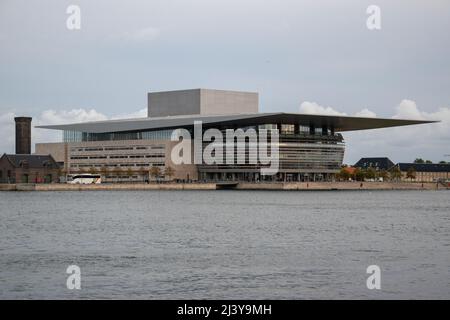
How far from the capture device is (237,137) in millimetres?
89938

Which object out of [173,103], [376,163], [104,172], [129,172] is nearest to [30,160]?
[104,172]

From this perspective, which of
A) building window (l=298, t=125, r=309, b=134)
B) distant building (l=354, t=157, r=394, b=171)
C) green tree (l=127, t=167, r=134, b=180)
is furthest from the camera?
distant building (l=354, t=157, r=394, b=171)

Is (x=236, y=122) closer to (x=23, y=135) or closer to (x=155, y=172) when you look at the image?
(x=155, y=172)

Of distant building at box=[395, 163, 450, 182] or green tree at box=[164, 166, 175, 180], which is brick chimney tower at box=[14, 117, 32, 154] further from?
distant building at box=[395, 163, 450, 182]

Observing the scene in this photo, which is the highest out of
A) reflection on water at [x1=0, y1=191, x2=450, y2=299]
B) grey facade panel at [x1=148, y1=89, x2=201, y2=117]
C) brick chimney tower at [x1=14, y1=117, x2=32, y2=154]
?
grey facade panel at [x1=148, y1=89, x2=201, y2=117]

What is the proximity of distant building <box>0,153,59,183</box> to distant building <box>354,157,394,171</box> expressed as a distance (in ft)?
187

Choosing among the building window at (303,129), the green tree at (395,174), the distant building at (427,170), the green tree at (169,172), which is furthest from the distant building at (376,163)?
the green tree at (169,172)

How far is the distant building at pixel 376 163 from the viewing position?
125500 millimetres

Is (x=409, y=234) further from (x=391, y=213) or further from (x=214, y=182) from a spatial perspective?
(x=214, y=182)

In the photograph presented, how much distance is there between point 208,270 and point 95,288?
10.1 ft

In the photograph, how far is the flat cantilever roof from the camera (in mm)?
84938

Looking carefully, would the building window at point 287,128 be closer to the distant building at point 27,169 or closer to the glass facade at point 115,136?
the glass facade at point 115,136

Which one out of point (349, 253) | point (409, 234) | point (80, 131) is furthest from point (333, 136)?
point (349, 253)

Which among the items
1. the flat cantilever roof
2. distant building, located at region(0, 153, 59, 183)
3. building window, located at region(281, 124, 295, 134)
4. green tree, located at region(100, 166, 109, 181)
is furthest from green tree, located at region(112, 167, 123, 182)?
building window, located at region(281, 124, 295, 134)
